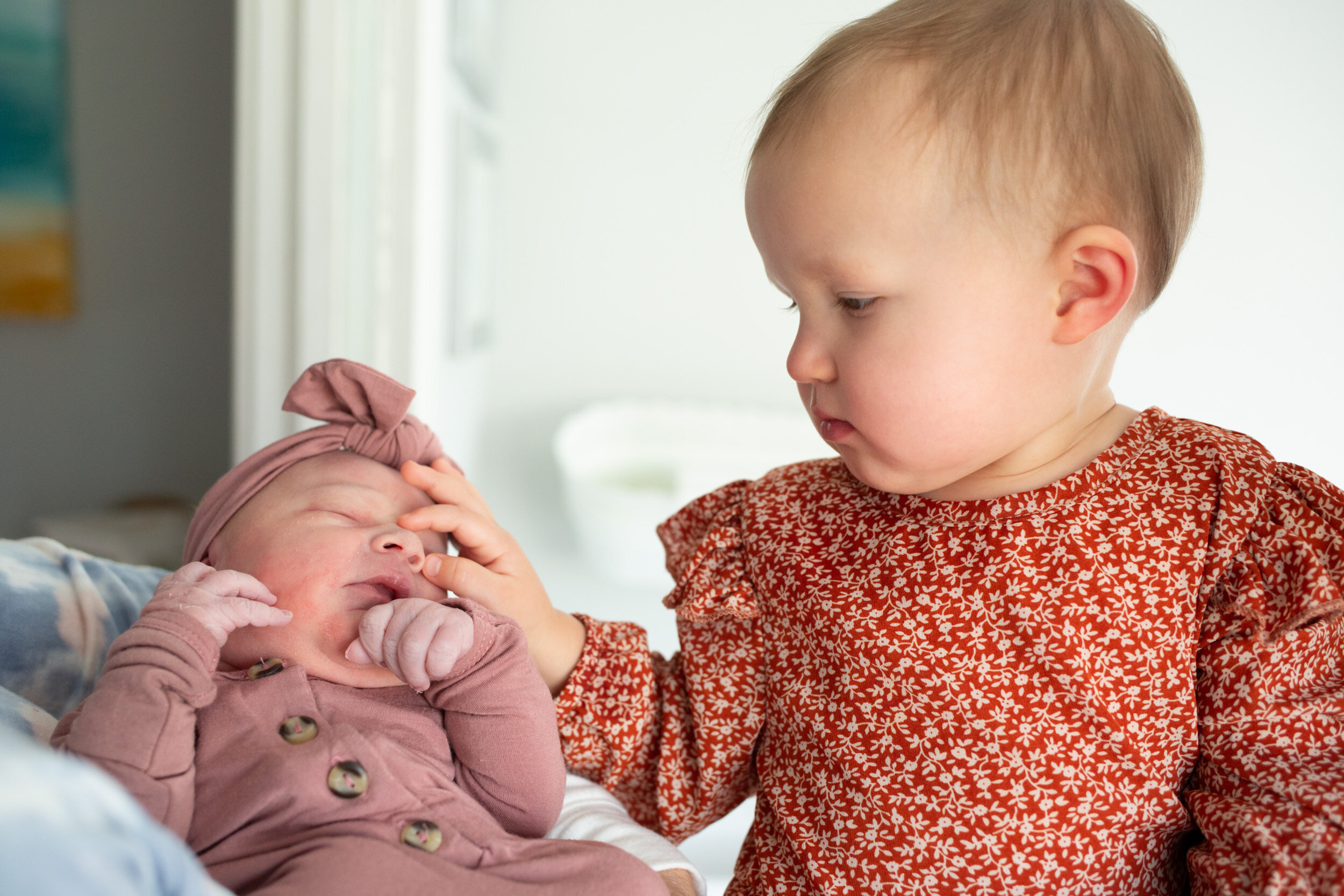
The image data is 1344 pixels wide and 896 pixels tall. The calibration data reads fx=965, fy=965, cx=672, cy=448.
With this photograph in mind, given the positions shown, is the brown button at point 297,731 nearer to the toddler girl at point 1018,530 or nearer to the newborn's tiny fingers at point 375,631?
the newborn's tiny fingers at point 375,631

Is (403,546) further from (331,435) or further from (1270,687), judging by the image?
(1270,687)

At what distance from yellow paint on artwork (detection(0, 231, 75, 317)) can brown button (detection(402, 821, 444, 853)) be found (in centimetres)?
137

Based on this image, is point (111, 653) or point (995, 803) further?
point (995, 803)

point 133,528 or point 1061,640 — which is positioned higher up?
point 1061,640

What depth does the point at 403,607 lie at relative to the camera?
2.22 ft

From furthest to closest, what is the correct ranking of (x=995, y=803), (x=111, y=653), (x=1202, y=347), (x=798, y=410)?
(x=798, y=410)
(x=1202, y=347)
(x=995, y=803)
(x=111, y=653)

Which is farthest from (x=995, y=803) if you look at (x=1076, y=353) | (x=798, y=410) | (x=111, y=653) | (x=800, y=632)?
(x=798, y=410)

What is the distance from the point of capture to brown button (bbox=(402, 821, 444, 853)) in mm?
596

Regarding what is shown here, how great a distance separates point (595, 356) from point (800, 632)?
2183 millimetres

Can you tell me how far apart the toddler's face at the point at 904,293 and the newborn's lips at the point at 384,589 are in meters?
0.34

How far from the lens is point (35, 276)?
159 centimetres

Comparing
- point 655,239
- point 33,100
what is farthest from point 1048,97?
point 655,239

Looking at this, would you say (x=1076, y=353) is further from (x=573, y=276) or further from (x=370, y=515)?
(x=573, y=276)

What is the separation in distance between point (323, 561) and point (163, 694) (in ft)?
0.51
